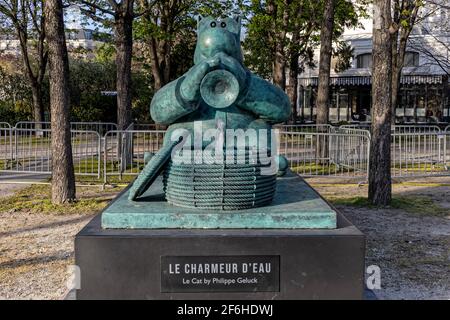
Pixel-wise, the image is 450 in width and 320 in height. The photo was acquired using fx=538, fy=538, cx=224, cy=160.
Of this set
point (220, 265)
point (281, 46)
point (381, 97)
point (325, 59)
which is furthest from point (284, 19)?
point (220, 265)

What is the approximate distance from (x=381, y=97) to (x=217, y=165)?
5976 mm

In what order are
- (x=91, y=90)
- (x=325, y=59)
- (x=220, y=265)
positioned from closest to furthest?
1. (x=220, y=265)
2. (x=325, y=59)
3. (x=91, y=90)

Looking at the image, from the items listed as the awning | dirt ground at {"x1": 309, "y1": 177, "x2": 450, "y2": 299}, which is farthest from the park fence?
the awning

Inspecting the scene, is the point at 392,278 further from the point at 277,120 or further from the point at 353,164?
the point at 353,164

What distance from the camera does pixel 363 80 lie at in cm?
3772

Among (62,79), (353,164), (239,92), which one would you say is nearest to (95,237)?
(239,92)

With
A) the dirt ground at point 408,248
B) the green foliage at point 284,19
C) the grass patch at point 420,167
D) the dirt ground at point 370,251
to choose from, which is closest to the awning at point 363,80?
the green foliage at point 284,19

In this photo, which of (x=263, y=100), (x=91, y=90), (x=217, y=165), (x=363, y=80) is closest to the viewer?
(x=217, y=165)

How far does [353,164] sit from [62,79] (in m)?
8.29

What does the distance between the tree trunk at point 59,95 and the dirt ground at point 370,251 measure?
95 centimetres

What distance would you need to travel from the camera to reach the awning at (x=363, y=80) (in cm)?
3569

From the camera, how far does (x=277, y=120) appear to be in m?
4.30

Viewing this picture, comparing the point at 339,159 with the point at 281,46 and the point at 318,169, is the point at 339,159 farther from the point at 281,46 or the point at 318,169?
the point at 281,46

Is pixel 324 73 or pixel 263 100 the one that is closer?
pixel 263 100
